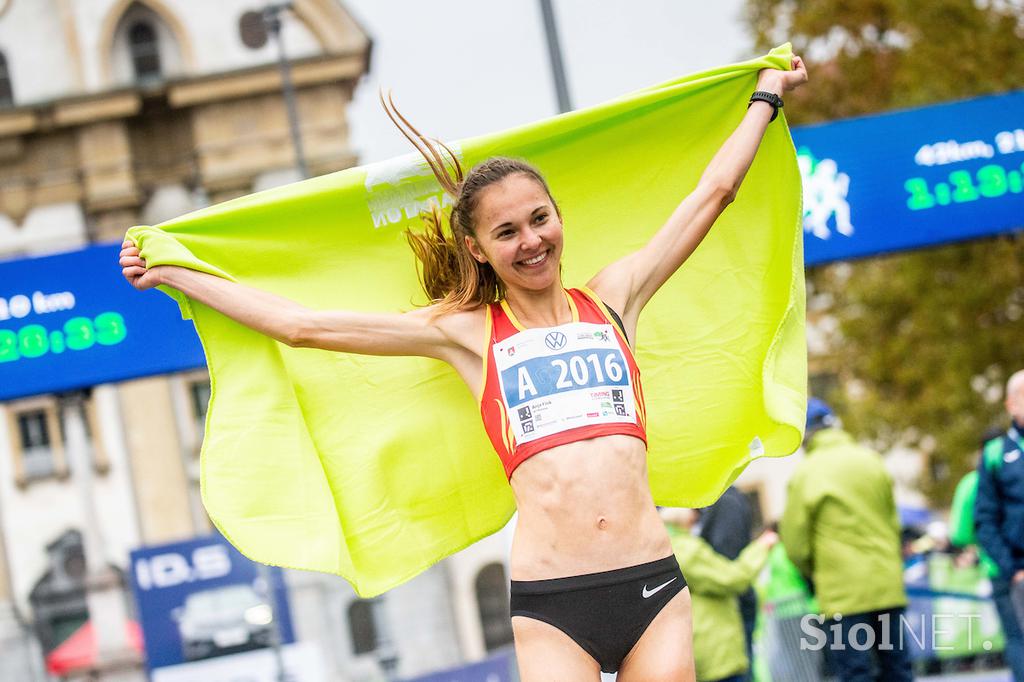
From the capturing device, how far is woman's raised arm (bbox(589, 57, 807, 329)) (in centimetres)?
482

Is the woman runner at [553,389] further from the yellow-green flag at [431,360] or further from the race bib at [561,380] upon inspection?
the yellow-green flag at [431,360]

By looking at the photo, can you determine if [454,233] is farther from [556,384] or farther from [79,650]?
[79,650]

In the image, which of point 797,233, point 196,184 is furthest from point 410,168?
point 196,184

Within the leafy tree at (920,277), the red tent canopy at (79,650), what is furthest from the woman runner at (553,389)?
the red tent canopy at (79,650)

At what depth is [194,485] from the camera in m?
35.1

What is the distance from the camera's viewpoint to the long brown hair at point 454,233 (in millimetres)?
4594

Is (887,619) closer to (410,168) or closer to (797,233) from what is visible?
(797,233)

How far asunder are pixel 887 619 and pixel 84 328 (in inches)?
222

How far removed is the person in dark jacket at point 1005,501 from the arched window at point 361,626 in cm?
2614

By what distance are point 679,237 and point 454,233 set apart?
2.46 ft

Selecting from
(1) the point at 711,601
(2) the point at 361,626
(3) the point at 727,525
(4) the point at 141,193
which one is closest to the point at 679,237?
(1) the point at 711,601

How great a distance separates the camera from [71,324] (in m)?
10.2

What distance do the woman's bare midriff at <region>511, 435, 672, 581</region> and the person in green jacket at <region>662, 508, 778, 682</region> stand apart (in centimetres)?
331

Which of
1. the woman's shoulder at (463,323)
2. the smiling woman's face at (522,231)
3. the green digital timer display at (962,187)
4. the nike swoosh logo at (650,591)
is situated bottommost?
the nike swoosh logo at (650,591)
